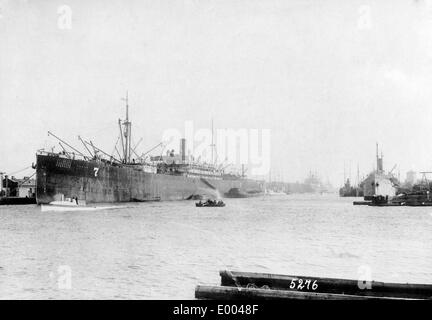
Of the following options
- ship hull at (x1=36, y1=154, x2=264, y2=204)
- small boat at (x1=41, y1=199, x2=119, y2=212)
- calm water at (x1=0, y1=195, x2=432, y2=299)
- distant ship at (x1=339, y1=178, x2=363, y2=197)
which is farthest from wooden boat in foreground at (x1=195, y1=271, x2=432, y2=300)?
distant ship at (x1=339, y1=178, x2=363, y2=197)

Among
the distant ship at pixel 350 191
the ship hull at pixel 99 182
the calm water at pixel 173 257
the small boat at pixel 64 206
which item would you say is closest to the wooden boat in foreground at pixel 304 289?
the calm water at pixel 173 257

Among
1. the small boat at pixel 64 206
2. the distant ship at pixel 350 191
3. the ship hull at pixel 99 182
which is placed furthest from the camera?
the distant ship at pixel 350 191

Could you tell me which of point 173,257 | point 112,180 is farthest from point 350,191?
point 173,257

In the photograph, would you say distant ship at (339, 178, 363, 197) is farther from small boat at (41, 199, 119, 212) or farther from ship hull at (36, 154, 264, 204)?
small boat at (41, 199, 119, 212)

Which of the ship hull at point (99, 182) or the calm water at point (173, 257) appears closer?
the calm water at point (173, 257)

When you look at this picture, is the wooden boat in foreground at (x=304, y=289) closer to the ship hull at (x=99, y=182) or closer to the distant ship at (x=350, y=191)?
the ship hull at (x=99, y=182)

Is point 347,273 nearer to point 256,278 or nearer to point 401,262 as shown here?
point 401,262
